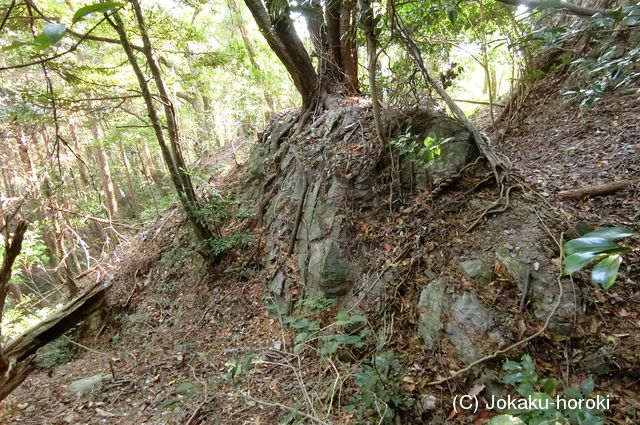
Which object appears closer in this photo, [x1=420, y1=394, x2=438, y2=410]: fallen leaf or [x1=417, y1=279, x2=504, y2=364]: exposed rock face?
[x1=420, y1=394, x2=438, y2=410]: fallen leaf

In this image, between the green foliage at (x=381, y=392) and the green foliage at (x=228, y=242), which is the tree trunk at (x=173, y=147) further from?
the green foliage at (x=381, y=392)

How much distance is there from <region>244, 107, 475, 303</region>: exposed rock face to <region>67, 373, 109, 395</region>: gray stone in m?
2.42

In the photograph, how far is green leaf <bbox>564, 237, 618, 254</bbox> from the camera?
75 cm

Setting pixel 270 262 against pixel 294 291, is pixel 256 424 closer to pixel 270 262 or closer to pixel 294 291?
pixel 294 291

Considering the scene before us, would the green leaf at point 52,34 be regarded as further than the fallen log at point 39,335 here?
No

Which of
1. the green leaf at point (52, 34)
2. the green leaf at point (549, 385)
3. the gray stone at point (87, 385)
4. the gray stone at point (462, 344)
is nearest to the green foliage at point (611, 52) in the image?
the green leaf at point (549, 385)

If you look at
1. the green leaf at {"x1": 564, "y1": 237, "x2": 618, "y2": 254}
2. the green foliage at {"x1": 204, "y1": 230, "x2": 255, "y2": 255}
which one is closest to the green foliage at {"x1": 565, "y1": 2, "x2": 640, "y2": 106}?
the green leaf at {"x1": 564, "y1": 237, "x2": 618, "y2": 254}

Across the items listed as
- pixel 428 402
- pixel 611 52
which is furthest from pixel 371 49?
pixel 428 402

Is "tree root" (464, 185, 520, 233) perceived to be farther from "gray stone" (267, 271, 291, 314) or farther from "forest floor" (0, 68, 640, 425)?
"gray stone" (267, 271, 291, 314)

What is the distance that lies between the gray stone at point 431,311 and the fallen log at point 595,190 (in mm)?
1675

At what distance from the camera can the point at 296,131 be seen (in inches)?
235

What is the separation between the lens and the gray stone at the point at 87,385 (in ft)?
13.2

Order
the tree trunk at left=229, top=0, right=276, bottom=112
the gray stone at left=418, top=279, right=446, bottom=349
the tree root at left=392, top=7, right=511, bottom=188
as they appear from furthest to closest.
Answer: the tree trunk at left=229, top=0, right=276, bottom=112, the tree root at left=392, top=7, right=511, bottom=188, the gray stone at left=418, top=279, right=446, bottom=349

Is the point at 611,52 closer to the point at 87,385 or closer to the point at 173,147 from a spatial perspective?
the point at 173,147
